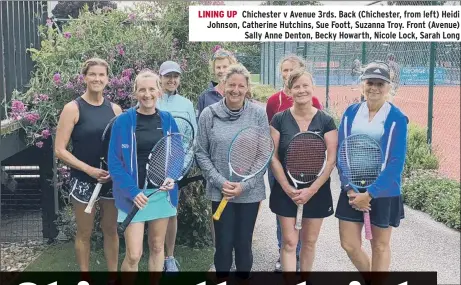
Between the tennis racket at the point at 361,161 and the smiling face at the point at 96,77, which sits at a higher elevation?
the smiling face at the point at 96,77

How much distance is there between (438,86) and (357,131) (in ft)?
10.2

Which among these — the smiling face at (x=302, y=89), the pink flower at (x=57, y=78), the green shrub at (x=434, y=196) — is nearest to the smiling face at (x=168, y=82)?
the smiling face at (x=302, y=89)

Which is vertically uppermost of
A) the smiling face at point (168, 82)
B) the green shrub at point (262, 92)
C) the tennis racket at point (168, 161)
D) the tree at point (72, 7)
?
the tree at point (72, 7)

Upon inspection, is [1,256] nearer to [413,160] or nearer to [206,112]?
[206,112]

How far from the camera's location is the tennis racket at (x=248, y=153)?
3.32 m

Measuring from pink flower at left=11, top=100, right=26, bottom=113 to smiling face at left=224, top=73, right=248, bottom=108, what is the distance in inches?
61.2

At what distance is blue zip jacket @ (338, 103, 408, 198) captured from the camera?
10.7 feet

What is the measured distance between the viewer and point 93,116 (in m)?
3.31

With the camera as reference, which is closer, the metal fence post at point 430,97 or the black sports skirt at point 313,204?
the black sports skirt at point 313,204

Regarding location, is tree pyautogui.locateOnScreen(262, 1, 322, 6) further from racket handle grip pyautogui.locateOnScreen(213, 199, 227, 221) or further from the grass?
the grass

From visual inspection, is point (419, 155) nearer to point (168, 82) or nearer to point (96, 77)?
point (168, 82)

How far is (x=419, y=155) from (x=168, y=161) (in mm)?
3117

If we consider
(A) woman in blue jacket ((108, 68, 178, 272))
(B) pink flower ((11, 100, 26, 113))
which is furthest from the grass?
(B) pink flower ((11, 100, 26, 113))

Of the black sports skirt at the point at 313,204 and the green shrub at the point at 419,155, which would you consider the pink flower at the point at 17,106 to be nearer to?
the black sports skirt at the point at 313,204
